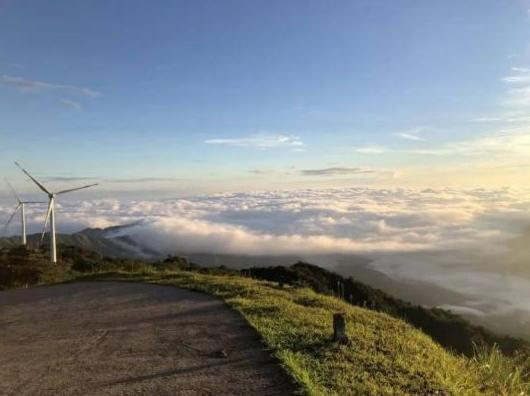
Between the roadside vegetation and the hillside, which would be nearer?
the roadside vegetation

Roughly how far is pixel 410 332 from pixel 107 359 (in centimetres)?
534

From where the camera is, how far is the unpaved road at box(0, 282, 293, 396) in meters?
6.74

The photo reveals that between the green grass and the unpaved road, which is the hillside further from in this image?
the green grass

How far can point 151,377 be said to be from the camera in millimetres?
7027

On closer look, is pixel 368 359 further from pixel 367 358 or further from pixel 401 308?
pixel 401 308

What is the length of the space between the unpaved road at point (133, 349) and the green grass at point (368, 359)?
379mm

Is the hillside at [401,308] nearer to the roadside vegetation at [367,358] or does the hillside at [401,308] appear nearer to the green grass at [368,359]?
the roadside vegetation at [367,358]

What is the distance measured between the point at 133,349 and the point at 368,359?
11.3ft

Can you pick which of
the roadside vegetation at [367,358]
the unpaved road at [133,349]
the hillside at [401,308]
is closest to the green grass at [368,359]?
the roadside vegetation at [367,358]

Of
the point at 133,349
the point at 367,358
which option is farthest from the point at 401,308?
the point at 133,349

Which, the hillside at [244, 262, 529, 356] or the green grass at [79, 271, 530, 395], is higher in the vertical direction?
the green grass at [79, 271, 530, 395]

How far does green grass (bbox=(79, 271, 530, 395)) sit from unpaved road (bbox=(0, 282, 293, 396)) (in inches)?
14.9

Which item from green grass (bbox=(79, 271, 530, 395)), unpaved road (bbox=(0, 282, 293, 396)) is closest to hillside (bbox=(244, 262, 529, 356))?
unpaved road (bbox=(0, 282, 293, 396))

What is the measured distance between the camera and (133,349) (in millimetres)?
8453
